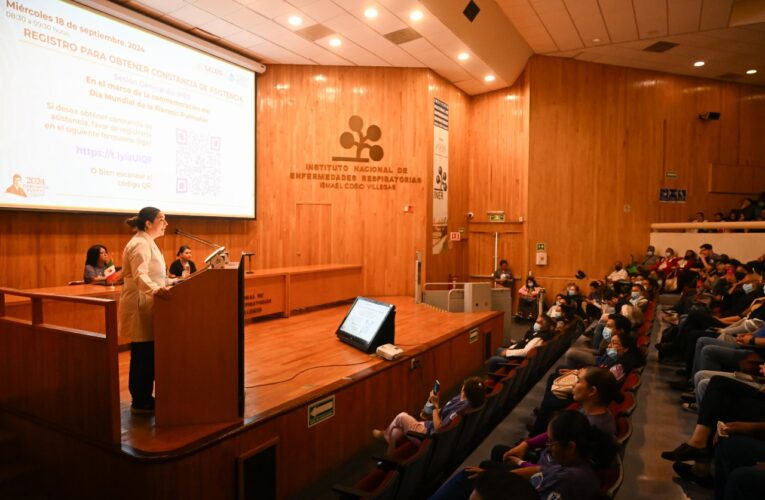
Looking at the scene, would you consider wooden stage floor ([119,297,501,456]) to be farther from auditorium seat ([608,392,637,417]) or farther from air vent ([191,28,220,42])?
air vent ([191,28,220,42])

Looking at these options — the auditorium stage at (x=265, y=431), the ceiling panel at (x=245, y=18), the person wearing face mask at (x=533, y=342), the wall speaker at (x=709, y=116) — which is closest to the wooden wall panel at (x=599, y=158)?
the wall speaker at (x=709, y=116)

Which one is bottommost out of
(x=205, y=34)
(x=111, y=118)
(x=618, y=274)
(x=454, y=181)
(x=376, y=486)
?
(x=376, y=486)

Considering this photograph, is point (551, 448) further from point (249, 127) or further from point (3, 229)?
point (249, 127)

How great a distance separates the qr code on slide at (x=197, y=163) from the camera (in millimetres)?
5703

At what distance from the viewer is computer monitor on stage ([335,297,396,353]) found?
385cm

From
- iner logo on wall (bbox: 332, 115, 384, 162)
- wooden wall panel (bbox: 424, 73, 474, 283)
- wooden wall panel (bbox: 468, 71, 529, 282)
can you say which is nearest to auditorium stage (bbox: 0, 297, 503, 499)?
wooden wall panel (bbox: 424, 73, 474, 283)

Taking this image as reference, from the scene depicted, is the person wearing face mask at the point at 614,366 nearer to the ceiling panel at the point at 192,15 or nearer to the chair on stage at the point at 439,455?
the chair on stage at the point at 439,455

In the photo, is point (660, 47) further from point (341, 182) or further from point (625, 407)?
point (625, 407)

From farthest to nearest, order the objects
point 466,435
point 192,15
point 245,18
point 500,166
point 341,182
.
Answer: point 500,166 < point 341,182 < point 245,18 < point 192,15 < point 466,435

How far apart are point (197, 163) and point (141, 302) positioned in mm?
3925

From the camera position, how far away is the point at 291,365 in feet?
11.4

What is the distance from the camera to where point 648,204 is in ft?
29.3

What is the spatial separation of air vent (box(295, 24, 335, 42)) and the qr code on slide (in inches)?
68.8

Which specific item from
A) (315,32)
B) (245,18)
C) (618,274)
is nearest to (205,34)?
(245,18)
